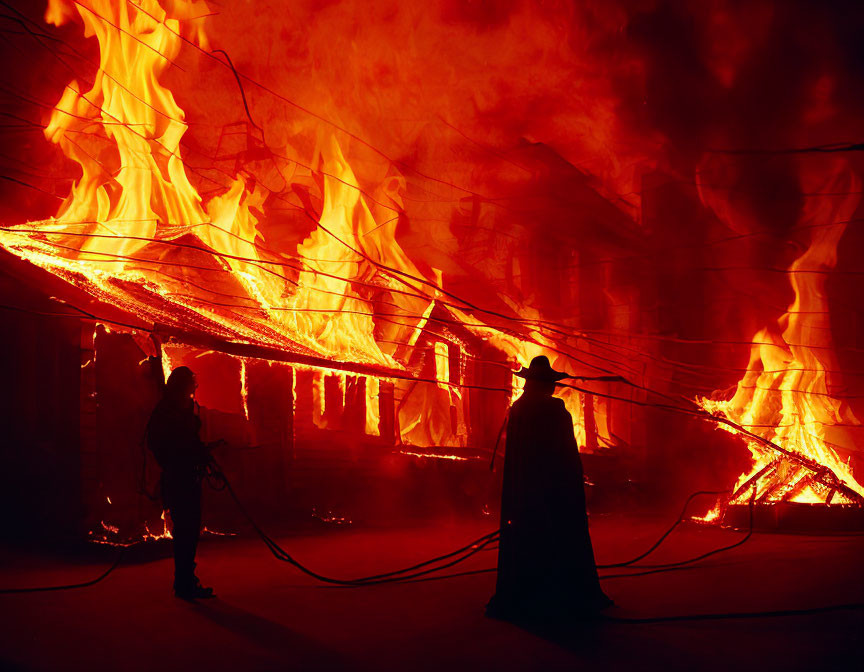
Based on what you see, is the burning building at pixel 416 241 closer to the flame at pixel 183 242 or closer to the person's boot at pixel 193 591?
the flame at pixel 183 242

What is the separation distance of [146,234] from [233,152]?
19.4ft

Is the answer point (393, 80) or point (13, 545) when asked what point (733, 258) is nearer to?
point (393, 80)

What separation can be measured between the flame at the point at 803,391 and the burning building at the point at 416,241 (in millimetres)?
70

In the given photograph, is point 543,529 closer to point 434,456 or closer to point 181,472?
point 181,472

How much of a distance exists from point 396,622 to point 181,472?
7.88 feet

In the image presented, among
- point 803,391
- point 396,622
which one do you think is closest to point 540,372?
point 396,622

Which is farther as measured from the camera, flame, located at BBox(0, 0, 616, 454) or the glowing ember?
the glowing ember

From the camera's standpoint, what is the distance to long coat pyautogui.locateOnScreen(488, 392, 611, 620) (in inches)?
214

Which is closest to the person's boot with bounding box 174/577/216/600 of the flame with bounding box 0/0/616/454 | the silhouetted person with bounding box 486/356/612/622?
the silhouetted person with bounding box 486/356/612/622

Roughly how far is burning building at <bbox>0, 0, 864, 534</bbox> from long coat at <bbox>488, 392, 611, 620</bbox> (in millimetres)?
2554

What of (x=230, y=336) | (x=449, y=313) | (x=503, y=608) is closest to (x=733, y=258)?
(x=449, y=313)

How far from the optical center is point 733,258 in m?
18.3

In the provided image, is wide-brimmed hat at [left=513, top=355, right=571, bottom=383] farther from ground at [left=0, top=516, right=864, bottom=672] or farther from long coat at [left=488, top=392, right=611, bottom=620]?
ground at [left=0, top=516, right=864, bottom=672]

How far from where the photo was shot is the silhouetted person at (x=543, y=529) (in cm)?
545
